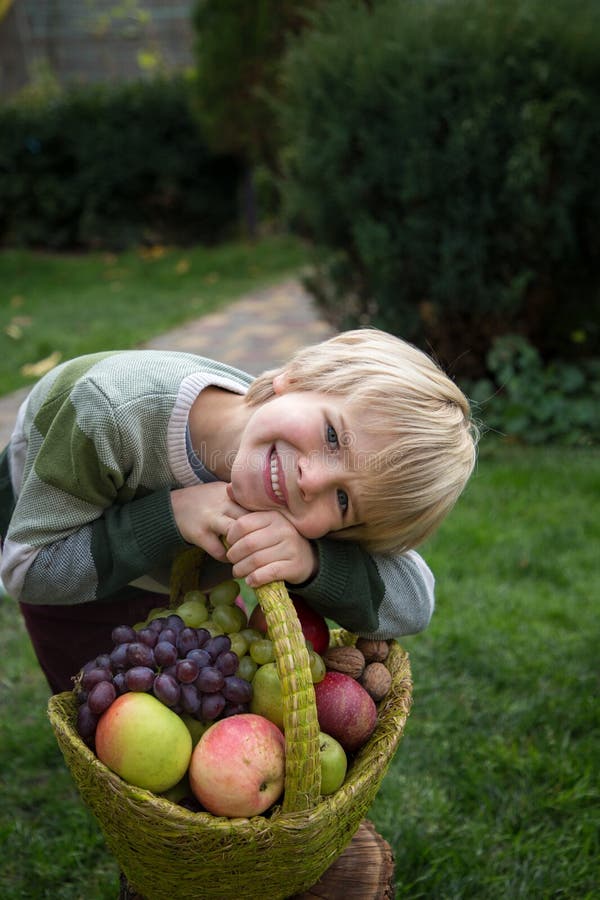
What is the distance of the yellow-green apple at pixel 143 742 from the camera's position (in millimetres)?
1467

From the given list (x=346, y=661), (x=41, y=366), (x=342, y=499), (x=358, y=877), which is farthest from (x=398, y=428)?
(x=41, y=366)

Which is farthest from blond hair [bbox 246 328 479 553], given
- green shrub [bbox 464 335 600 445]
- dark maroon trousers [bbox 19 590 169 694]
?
green shrub [bbox 464 335 600 445]

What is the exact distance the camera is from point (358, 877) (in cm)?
189

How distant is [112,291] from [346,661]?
25.1 feet

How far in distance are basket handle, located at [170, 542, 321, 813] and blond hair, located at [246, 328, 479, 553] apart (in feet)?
1.09

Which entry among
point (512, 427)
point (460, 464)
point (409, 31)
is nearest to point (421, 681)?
point (460, 464)

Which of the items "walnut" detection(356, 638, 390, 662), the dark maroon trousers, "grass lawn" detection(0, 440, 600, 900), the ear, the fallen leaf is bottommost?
the fallen leaf

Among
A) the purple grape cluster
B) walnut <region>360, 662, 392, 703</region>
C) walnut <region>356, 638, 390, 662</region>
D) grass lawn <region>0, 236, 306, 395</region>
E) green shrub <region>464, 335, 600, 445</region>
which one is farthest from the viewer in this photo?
grass lawn <region>0, 236, 306, 395</region>

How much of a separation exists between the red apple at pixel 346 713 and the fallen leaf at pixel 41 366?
448cm

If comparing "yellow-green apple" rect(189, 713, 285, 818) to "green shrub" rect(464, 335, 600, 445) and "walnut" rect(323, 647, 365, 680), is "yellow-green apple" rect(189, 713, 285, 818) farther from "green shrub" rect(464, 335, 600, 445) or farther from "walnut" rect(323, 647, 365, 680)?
"green shrub" rect(464, 335, 600, 445)

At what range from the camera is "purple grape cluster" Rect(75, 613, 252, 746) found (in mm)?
1554

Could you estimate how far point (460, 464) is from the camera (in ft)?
5.82

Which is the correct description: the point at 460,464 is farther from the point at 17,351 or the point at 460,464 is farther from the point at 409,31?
the point at 17,351

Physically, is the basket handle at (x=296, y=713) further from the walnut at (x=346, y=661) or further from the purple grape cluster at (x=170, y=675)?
the walnut at (x=346, y=661)
